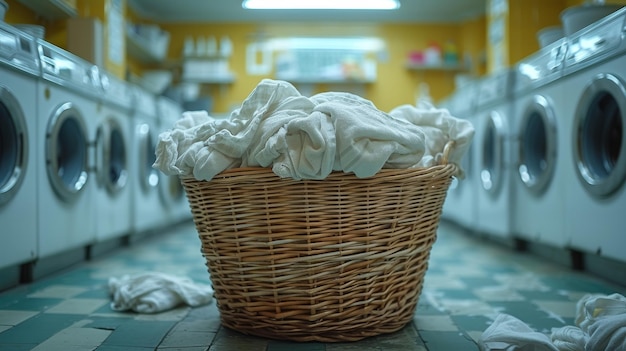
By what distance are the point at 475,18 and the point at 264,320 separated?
16.5ft

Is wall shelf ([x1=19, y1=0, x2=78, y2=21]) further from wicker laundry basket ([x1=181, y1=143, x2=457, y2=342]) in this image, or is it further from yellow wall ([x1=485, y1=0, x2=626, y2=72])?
yellow wall ([x1=485, y1=0, x2=626, y2=72])

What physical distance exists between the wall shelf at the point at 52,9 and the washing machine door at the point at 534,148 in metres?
2.15

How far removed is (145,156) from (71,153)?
953mm

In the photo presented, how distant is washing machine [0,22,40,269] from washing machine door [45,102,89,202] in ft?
0.74

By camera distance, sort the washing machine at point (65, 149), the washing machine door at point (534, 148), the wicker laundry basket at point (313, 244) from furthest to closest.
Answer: the washing machine door at point (534, 148)
the washing machine at point (65, 149)
the wicker laundry basket at point (313, 244)

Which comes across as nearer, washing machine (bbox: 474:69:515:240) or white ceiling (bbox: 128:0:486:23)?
washing machine (bbox: 474:69:515:240)

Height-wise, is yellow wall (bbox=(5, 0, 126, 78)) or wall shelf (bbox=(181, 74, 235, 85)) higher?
wall shelf (bbox=(181, 74, 235, 85))

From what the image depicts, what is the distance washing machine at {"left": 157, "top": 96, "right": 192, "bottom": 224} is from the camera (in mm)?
3822

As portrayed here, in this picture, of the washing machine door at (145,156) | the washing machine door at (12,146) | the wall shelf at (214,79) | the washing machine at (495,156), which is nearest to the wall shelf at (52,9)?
the washing machine door at (12,146)

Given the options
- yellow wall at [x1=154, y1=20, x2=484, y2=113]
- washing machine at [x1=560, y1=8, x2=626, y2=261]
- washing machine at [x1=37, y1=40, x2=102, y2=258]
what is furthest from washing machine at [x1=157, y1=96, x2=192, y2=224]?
washing machine at [x1=560, y1=8, x2=626, y2=261]

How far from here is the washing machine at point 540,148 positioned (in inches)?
93.0

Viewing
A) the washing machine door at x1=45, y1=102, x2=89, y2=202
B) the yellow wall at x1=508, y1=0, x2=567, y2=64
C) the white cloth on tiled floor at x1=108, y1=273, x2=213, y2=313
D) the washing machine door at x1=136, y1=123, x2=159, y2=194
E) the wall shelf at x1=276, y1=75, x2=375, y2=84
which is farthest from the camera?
the wall shelf at x1=276, y1=75, x2=375, y2=84

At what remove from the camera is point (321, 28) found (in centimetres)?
567

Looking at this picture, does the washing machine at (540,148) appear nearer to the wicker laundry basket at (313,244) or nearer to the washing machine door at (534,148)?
the washing machine door at (534,148)
